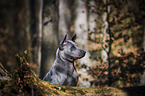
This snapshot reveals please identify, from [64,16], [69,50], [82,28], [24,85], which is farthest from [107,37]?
[24,85]

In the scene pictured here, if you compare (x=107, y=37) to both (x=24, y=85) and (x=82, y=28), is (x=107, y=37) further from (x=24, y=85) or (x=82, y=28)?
(x=24, y=85)

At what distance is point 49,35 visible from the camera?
567 centimetres

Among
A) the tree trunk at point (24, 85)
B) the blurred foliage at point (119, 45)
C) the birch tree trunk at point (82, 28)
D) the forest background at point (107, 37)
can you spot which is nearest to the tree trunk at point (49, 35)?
the forest background at point (107, 37)

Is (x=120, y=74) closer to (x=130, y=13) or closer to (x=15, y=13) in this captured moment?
(x=130, y=13)

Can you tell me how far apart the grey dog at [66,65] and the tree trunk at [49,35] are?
2236mm

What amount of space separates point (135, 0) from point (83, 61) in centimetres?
369

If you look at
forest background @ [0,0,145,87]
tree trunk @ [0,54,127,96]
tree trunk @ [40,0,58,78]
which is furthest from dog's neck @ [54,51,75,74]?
forest background @ [0,0,145,87]

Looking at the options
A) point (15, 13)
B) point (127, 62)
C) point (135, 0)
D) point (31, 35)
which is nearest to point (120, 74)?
point (127, 62)

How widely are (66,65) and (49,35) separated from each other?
2.71 meters

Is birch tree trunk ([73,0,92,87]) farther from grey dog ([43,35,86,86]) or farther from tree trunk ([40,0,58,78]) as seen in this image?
grey dog ([43,35,86,86])

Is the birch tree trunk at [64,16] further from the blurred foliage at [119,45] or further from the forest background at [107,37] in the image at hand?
the blurred foliage at [119,45]

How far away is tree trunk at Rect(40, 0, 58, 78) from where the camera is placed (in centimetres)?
548

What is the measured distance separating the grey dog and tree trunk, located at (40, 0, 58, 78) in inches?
88.0

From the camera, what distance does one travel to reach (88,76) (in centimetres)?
623
